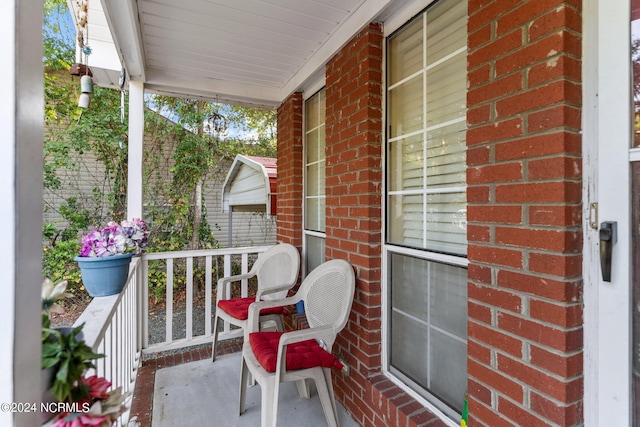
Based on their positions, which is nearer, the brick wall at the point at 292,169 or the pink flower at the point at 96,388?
the pink flower at the point at 96,388

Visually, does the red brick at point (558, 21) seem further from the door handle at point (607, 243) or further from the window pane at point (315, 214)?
the window pane at point (315, 214)

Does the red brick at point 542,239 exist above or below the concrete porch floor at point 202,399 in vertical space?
above

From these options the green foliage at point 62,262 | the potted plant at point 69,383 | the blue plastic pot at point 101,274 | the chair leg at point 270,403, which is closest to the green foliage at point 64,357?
the potted plant at point 69,383

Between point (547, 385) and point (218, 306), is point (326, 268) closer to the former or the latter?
point (218, 306)

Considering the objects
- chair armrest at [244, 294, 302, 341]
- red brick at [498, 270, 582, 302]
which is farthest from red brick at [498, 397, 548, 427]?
chair armrest at [244, 294, 302, 341]

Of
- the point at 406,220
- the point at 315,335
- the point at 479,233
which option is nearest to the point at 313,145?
the point at 406,220

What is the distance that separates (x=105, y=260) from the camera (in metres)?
1.57

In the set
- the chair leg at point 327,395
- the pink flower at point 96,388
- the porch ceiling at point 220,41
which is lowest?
the chair leg at point 327,395

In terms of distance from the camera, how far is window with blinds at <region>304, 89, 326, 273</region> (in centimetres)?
290

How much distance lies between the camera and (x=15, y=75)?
23.1 inches

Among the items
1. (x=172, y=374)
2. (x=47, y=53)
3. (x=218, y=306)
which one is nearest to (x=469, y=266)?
(x=218, y=306)

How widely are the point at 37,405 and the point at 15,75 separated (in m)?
0.64

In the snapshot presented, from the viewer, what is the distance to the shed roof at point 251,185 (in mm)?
4156

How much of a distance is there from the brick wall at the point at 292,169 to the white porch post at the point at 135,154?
4.48 feet
